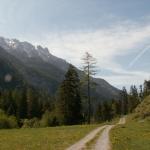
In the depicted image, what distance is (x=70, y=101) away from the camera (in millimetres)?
93875

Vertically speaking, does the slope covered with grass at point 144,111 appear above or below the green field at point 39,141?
above

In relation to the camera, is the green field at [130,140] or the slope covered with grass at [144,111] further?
the slope covered with grass at [144,111]

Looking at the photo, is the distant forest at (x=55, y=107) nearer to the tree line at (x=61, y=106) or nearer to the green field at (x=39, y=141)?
the tree line at (x=61, y=106)

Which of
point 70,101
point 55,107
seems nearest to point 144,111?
point 70,101

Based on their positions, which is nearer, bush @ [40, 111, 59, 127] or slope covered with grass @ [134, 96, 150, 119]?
slope covered with grass @ [134, 96, 150, 119]

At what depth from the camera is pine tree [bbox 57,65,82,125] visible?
9312 cm

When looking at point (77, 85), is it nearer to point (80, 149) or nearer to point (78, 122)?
point (78, 122)

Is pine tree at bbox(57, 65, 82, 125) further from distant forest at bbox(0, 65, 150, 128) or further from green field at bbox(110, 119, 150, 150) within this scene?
green field at bbox(110, 119, 150, 150)

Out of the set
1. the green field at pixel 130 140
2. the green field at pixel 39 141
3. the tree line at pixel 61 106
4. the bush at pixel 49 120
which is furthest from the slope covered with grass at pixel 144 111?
the green field at pixel 39 141

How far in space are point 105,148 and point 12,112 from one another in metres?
111

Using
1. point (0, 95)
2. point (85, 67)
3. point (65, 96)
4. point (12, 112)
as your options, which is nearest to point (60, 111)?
point (65, 96)

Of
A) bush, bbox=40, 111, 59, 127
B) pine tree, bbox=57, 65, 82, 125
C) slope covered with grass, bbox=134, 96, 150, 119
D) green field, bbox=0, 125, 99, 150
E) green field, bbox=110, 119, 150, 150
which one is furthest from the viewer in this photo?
→ bush, bbox=40, 111, 59, 127

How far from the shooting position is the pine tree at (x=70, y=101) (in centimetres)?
9312

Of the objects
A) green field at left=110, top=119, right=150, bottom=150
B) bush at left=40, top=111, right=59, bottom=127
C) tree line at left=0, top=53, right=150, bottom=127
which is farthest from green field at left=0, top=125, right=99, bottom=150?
bush at left=40, top=111, right=59, bottom=127
